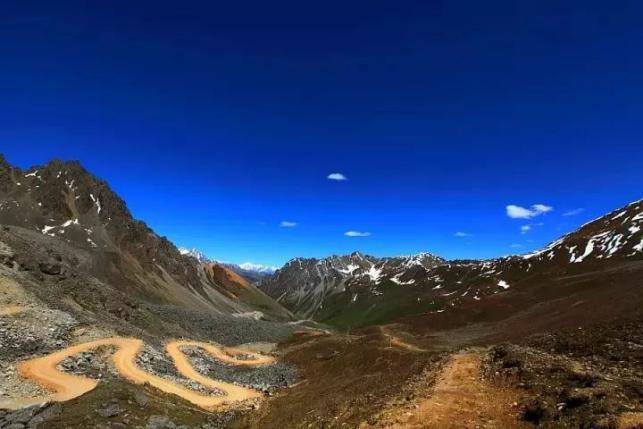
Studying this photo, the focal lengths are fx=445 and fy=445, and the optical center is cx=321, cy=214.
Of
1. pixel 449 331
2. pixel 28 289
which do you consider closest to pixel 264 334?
pixel 449 331

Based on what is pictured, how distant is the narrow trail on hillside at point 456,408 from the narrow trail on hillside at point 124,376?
22920mm

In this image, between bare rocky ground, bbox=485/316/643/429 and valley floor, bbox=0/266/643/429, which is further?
valley floor, bbox=0/266/643/429

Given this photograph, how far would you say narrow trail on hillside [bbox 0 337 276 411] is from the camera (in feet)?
123

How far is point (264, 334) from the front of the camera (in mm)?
117125

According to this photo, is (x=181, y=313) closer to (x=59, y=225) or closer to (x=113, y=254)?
(x=113, y=254)

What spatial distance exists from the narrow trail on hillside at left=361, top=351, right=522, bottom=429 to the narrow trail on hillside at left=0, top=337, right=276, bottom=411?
75.2 feet

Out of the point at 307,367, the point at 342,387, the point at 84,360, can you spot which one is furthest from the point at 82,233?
the point at 342,387

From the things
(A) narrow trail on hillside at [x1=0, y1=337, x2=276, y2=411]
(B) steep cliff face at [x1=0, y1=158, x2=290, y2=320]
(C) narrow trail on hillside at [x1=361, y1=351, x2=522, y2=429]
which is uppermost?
(B) steep cliff face at [x1=0, y1=158, x2=290, y2=320]

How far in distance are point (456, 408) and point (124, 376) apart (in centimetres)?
3415

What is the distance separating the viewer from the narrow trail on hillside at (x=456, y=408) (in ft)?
78.9

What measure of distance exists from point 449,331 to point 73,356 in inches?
3098

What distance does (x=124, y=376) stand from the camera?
4525 cm

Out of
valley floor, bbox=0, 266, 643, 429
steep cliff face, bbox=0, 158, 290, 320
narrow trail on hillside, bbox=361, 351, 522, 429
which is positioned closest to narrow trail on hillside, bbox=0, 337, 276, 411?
valley floor, bbox=0, 266, 643, 429

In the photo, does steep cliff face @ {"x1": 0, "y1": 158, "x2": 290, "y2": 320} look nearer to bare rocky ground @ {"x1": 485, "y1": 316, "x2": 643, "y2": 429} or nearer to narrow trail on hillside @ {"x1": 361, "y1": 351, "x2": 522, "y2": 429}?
narrow trail on hillside @ {"x1": 361, "y1": 351, "x2": 522, "y2": 429}
